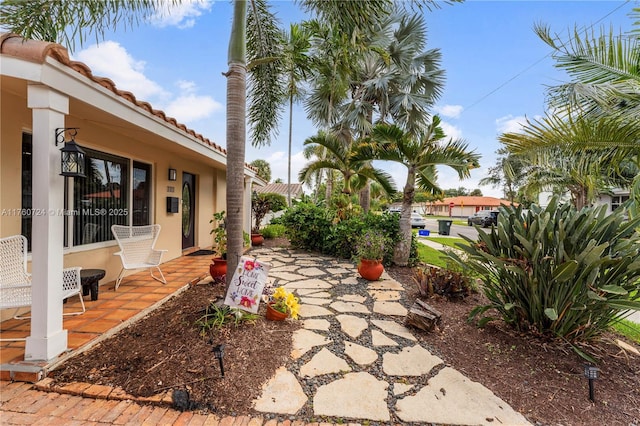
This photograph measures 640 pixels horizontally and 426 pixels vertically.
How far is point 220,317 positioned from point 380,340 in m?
1.88

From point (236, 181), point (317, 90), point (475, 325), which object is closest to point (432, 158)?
point (475, 325)

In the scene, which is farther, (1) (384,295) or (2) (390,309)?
(1) (384,295)

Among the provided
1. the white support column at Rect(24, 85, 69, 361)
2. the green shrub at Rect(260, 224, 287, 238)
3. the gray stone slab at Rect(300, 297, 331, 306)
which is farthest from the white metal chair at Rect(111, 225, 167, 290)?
the green shrub at Rect(260, 224, 287, 238)

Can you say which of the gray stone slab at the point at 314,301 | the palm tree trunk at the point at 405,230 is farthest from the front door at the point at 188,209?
the palm tree trunk at the point at 405,230

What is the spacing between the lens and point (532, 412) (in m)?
2.11

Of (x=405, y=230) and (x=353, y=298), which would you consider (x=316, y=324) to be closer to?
(x=353, y=298)

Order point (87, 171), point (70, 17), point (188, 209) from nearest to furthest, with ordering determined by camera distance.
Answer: point (70, 17)
point (87, 171)
point (188, 209)

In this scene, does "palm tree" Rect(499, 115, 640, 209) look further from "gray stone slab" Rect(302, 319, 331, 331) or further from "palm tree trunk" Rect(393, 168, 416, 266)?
"gray stone slab" Rect(302, 319, 331, 331)

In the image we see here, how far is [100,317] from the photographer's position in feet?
10.7

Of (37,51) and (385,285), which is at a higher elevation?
(37,51)

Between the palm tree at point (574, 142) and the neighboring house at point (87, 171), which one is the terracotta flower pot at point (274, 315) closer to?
the neighboring house at point (87, 171)

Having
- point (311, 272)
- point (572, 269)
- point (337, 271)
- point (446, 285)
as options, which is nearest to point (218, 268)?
point (311, 272)

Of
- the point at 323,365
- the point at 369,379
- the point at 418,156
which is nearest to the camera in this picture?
the point at 369,379

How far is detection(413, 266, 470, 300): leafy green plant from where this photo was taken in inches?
169
